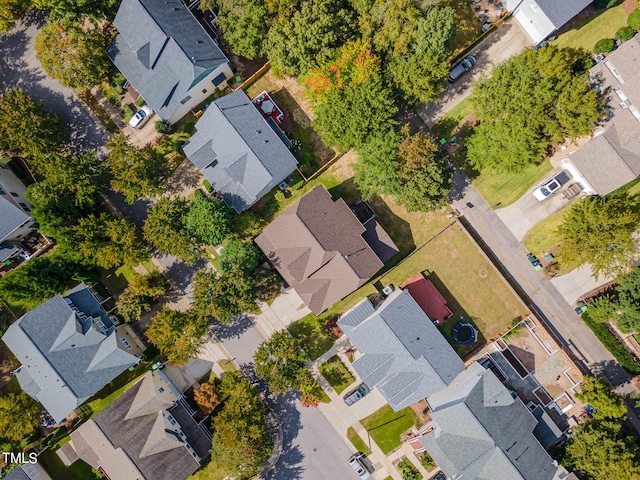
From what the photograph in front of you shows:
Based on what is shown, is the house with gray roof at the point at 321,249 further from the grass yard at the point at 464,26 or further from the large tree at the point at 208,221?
the grass yard at the point at 464,26

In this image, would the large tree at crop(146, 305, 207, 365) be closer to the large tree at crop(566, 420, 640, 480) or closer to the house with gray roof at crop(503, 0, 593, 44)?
the large tree at crop(566, 420, 640, 480)

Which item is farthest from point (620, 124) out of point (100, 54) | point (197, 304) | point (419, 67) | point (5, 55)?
point (5, 55)

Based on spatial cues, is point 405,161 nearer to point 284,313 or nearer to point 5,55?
point 284,313

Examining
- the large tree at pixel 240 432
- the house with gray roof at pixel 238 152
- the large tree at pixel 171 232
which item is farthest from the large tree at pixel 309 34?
the large tree at pixel 240 432

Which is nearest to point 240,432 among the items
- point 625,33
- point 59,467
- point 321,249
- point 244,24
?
point 321,249

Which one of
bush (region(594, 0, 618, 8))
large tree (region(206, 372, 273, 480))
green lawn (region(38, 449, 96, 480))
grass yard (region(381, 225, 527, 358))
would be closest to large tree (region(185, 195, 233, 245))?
large tree (region(206, 372, 273, 480))
